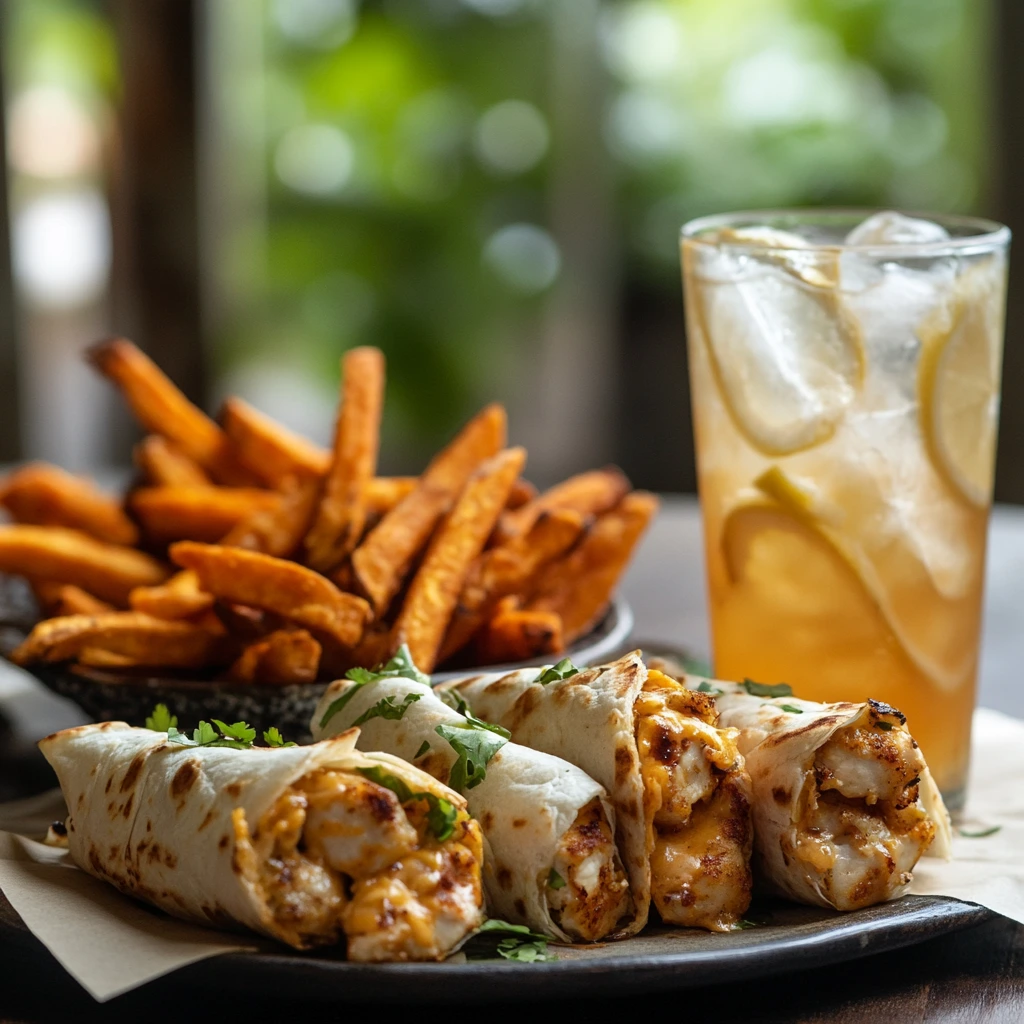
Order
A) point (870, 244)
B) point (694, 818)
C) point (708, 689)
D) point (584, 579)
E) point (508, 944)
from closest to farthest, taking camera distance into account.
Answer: point (508, 944), point (694, 818), point (708, 689), point (870, 244), point (584, 579)

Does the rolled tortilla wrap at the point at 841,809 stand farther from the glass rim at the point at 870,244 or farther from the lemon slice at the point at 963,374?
the glass rim at the point at 870,244

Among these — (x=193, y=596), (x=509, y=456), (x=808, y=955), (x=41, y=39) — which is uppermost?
(x=41, y=39)

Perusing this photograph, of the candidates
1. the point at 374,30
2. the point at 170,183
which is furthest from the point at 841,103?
the point at 170,183

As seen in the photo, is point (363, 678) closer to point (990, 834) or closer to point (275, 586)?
point (275, 586)

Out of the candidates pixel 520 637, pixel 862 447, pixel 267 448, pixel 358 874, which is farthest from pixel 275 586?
pixel 862 447

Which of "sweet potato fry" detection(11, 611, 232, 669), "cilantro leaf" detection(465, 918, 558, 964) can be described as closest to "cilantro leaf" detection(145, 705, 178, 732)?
"sweet potato fry" detection(11, 611, 232, 669)

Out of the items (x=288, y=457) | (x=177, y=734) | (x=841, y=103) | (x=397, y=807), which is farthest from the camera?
(x=841, y=103)

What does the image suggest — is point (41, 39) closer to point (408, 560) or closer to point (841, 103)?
point (841, 103)
